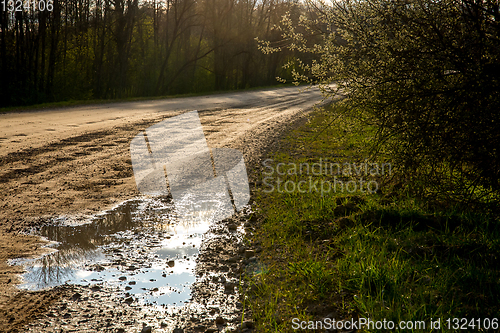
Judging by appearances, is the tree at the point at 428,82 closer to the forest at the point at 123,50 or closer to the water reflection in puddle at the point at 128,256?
the water reflection in puddle at the point at 128,256

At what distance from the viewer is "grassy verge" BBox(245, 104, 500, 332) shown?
2744 millimetres

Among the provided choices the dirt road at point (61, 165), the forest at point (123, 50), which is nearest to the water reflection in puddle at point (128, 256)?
the dirt road at point (61, 165)

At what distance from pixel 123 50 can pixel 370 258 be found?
2707 centimetres

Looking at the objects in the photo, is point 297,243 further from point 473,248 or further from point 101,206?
point 101,206

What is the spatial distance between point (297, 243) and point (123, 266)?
181 centimetres

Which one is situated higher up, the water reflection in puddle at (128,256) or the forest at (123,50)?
the forest at (123,50)

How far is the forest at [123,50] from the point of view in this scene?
21.8 m

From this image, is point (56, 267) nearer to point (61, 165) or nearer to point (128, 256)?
point (128, 256)

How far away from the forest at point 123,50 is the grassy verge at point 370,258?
945 centimetres

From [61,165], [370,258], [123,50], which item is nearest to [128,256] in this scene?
[370,258]

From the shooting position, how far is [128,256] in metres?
3.74

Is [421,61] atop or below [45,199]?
→ atop

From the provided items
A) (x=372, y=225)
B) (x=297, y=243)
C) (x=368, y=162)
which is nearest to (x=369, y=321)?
(x=297, y=243)

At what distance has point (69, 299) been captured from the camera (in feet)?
9.65
